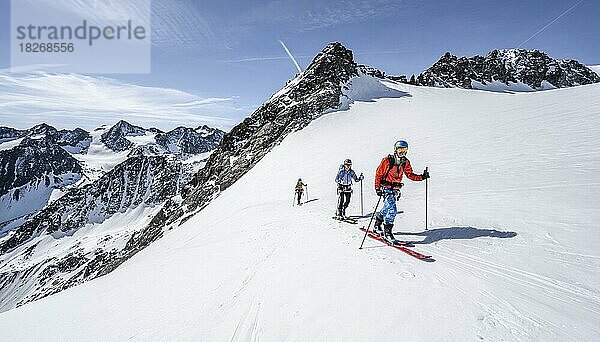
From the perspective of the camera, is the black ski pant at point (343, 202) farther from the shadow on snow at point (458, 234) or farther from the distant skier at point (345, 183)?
the shadow on snow at point (458, 234)

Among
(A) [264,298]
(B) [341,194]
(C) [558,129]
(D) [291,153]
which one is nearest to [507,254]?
(A) [264,298]

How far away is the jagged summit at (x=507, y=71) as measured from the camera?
94.4 m

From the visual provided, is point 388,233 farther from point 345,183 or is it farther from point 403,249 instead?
point 345,183

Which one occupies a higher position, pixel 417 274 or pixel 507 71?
pixel 507 71

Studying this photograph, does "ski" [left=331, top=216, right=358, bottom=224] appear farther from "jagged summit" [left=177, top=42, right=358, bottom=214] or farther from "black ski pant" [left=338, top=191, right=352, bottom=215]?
"jagged summit" [left=177, top=42, right=358, bottom=214]

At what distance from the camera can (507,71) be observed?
109 meters

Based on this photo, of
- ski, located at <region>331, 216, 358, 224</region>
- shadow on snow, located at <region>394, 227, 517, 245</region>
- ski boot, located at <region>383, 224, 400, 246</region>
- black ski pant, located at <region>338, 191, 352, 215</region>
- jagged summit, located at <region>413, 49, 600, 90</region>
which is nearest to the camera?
shadow on snow, located at <region>394, 227, 517, 245</region>

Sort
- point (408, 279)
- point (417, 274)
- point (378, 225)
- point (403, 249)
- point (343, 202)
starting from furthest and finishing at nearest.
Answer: point (343, 202) → point (378, 225) → point (403, 249) → point (417, 274) → point (408, 279)

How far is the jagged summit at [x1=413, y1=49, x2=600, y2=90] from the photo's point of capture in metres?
94.4

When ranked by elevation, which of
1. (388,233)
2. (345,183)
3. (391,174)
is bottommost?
(388,233)

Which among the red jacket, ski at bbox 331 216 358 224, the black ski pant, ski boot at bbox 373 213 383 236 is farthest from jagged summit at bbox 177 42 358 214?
the red jacket

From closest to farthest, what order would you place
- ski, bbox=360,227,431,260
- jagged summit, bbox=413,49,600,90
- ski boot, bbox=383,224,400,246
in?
ski, bbox=360,227,431,260 → ski boot, bbox=383,224,400,246 → jagged summit, bbox=413,49,600,90

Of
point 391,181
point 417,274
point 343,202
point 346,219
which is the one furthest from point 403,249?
point 343,202

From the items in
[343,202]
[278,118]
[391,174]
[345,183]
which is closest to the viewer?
[391,174]
